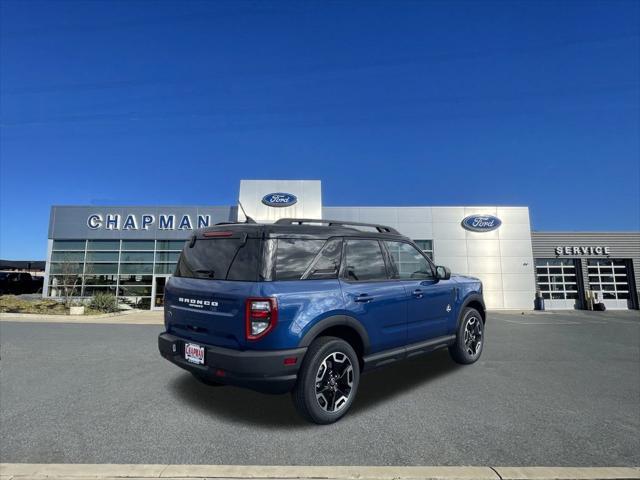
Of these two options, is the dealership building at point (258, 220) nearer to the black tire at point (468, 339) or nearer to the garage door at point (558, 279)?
the garage door at point (558, 279)

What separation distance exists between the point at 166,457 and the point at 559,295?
1079 inches

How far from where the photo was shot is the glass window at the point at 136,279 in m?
21.0

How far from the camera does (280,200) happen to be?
20.9m

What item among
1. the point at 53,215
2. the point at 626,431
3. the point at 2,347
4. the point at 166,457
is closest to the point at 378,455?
the point at 166,457

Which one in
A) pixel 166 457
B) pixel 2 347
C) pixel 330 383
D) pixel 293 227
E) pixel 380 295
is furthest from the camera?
pixel 2 347

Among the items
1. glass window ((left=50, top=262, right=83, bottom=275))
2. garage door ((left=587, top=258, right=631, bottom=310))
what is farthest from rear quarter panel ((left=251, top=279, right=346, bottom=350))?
garage door ((left=587, top=258, right=631, bottom=310))

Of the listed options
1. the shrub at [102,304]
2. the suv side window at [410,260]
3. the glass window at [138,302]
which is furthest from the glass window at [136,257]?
the suv side window at [410,260]

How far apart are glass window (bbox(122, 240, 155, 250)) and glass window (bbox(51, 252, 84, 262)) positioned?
2.66 m

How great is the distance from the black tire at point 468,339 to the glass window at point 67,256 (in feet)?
75.2

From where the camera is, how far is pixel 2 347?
7324 mm

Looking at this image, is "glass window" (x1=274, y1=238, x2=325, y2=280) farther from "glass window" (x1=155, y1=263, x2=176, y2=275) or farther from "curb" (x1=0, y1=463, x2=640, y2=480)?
"glass window" (x1=155, y1=263, x2=176, y2=275)

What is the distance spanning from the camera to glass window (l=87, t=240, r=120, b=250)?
2117 centimetres

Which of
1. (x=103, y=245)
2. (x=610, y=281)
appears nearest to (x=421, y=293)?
(x=103, y=245)

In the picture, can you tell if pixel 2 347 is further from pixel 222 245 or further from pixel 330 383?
pixel 330 383
